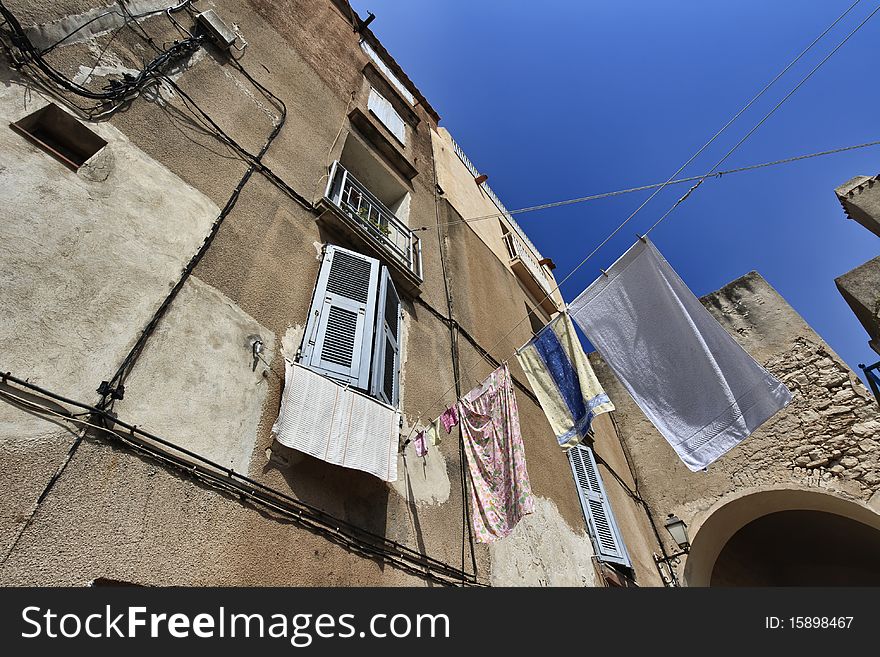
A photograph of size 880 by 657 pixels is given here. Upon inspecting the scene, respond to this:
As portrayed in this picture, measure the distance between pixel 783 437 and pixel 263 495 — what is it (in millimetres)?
9600

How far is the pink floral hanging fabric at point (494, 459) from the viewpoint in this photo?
4.32 metres

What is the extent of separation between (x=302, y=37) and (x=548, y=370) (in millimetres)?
6576

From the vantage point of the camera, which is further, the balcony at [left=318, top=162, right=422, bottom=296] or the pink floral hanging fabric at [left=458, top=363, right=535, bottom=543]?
the balcony at [left=318, top=162, right=422, bottom=296]

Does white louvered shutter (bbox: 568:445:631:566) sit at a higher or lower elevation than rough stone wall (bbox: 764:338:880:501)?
lower

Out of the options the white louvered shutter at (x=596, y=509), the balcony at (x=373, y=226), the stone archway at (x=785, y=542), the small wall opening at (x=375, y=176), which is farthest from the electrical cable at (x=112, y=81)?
the stone archway at (x=785, y=542)

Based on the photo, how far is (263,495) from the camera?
352cm

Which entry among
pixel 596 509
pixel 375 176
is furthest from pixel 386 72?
pixel 596 509

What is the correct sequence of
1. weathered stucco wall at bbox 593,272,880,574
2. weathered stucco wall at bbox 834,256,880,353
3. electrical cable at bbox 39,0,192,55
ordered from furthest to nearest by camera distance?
weathered stucco wall at bbox 593,272,880,574 < weathered stucco wall at bbox 834,256,880,353 < electrical cable at bbox 39,0,192,55

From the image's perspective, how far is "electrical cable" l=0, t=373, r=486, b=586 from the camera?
2.95m

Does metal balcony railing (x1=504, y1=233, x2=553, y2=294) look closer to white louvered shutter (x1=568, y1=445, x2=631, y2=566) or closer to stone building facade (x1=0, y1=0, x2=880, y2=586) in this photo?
stone building facade (x1=0, y1=0, x2=880, y2=586)

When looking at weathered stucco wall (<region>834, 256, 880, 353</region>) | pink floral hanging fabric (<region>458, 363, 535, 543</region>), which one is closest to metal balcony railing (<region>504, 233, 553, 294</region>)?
weathered stucco wall (<region>834, 256, 880, 353</region>)

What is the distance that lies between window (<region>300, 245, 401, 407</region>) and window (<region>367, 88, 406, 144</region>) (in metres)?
4.33

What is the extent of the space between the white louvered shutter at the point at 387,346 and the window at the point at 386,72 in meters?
6.58

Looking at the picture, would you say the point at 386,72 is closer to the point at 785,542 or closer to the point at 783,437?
the point at 783,437
